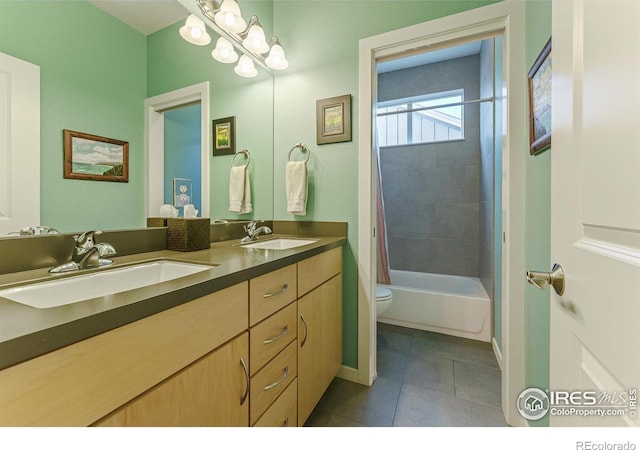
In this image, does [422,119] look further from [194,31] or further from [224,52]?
[194,31]

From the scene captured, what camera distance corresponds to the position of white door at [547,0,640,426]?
364mm

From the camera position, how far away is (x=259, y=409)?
Answer: 89cm

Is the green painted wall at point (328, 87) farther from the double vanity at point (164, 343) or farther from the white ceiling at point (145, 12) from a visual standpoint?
the white ceiling at point (145, 12)

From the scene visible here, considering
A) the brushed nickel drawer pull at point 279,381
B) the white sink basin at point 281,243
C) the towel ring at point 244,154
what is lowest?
the brushed nickel drawer pull at point 279,381

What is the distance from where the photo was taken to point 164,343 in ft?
1.91

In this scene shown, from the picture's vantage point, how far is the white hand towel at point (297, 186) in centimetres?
174

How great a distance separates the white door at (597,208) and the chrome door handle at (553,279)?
0.7 inches

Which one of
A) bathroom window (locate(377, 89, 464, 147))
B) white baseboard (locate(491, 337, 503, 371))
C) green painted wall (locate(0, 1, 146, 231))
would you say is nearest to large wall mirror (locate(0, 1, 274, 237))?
green painted wall (locate(0, 1, 146, 231))

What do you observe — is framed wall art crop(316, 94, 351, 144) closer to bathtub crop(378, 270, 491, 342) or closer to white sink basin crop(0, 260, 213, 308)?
white sink basin crop(0, 260, 213, 308)

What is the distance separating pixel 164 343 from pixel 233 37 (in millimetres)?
1713

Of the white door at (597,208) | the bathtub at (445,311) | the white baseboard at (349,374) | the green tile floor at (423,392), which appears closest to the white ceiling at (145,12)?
the white door at (597,208)

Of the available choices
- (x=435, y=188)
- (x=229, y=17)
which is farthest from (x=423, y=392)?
(x=229, y=17)

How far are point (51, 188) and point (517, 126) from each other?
6.13 feet
